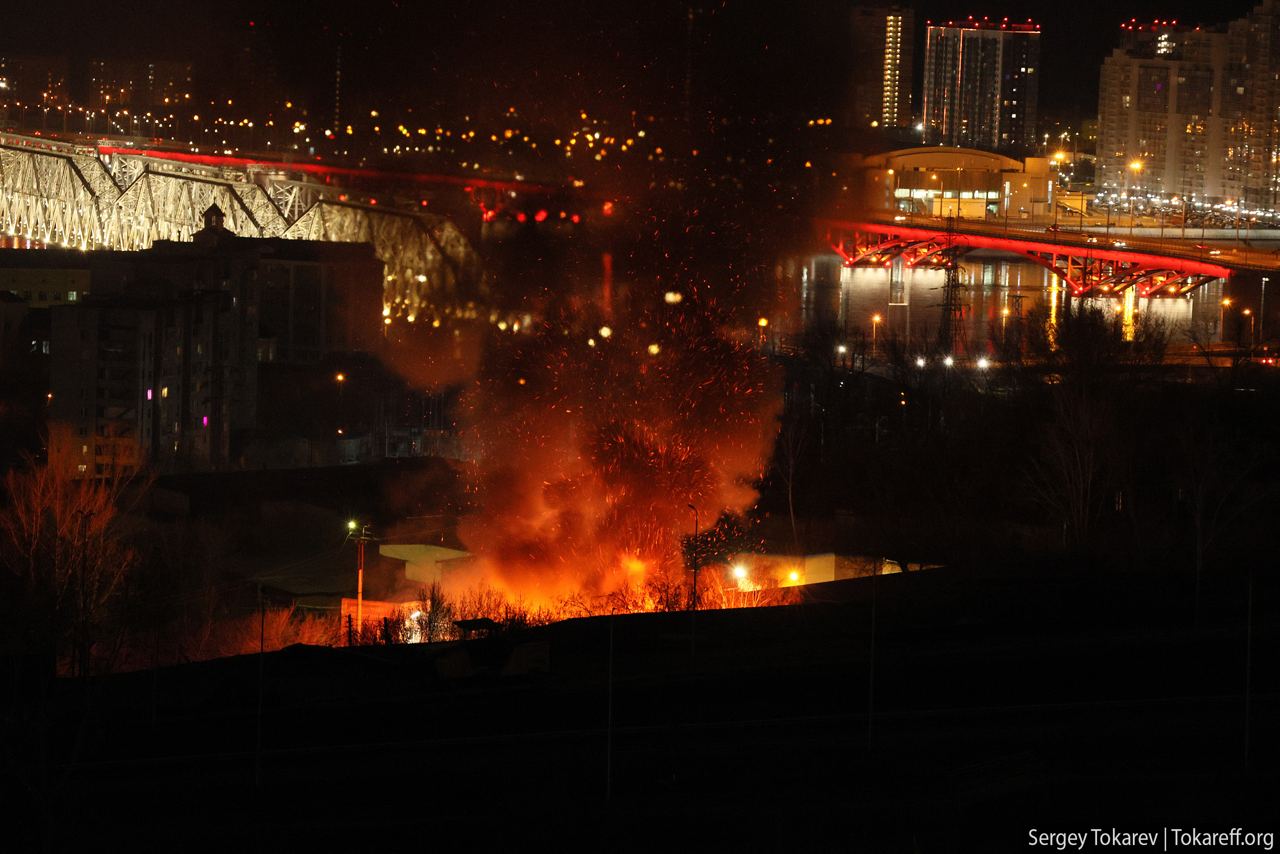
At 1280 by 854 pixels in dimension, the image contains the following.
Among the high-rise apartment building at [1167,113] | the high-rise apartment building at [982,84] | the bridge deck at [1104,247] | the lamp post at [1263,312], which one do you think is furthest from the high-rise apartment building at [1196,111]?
the lamp post at [1263,312]

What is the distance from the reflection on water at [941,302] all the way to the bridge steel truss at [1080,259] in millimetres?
125

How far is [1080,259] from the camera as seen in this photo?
12008 mm

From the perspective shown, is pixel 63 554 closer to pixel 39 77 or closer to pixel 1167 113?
pixel 39 77

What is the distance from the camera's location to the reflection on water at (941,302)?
9242 mm

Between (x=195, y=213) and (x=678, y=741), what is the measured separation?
10225mm

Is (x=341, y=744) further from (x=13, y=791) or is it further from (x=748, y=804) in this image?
(x=748, y=804)

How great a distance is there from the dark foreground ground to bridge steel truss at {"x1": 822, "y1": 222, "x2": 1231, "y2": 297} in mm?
6836

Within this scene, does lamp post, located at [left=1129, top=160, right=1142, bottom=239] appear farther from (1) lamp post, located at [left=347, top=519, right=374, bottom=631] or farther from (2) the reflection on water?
(1) lamp post, located at [left=347, top=519, right=374, bottom=631]

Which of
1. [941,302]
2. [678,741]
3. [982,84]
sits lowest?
[678,741]

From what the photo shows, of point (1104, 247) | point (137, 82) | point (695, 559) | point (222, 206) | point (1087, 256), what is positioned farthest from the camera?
point (137, 82)

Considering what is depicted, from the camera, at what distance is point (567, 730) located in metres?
2.89

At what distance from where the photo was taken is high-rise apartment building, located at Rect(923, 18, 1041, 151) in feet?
84.1

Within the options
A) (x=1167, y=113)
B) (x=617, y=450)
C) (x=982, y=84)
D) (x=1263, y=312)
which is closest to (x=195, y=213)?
(x=1263, y=312)

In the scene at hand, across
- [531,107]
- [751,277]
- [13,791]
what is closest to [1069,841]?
[13,791]
